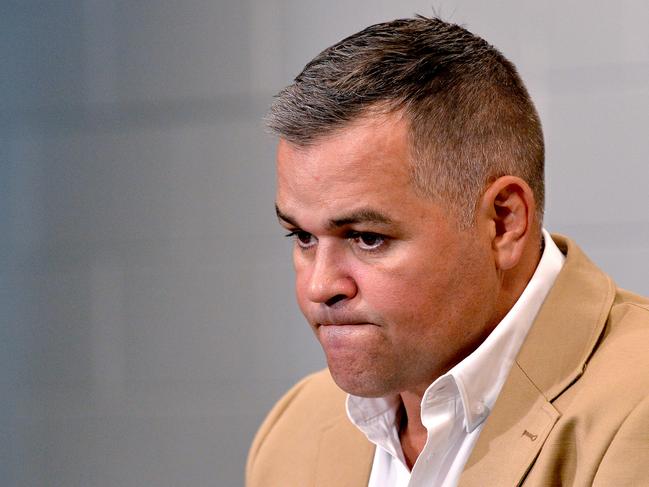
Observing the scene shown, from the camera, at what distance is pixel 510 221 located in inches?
56.0

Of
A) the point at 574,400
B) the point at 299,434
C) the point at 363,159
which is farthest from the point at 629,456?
the point at 299,434

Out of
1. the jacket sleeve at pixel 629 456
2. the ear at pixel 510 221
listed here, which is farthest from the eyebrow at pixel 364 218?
the jacket sleeve at pixel 629 456

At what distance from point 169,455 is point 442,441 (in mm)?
1294

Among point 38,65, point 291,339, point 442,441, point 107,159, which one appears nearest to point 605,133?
point 291,339

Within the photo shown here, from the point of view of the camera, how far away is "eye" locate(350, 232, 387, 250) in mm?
1354

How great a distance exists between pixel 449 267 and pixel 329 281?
6.3 inches

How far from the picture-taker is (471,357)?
4.57 feet

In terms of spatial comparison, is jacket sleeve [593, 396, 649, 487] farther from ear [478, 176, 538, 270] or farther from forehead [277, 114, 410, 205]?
forehead [277, 114, 410, 205]

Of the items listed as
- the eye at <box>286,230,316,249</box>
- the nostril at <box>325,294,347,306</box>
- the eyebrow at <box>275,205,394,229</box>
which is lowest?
the nostril at <box>325,294,347,306</box>

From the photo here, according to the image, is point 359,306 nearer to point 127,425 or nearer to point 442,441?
point 442,441

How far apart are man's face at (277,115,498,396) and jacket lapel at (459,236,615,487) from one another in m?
0.09

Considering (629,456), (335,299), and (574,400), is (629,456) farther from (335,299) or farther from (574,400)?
(335,299)

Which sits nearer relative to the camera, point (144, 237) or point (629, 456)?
point (629, 456)

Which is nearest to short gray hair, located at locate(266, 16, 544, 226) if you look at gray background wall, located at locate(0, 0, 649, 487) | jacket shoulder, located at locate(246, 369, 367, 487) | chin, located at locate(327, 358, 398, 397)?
chin, located at locate(327, 358, 398, 397)
